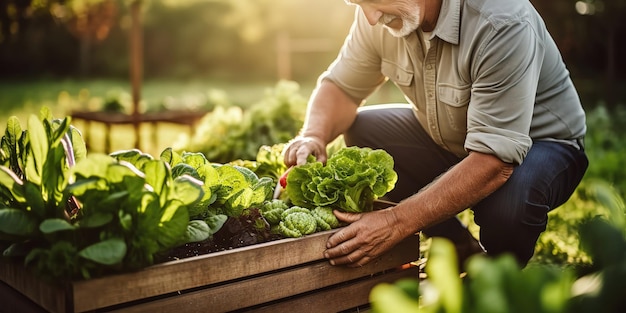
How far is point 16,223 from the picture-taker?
184 cm

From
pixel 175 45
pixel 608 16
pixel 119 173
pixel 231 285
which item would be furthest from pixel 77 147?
pixel 175 45

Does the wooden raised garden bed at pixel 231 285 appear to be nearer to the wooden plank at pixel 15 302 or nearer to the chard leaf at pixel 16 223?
the wooden plank at pixel 15 302

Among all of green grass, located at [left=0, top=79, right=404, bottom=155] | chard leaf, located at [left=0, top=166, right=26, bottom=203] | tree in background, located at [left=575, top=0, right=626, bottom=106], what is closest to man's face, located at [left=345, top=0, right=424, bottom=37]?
chard leaf, located at [left=0, top=166, right=26, bottom=203]

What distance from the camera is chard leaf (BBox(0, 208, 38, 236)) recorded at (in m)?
1.83

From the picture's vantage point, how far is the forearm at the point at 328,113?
120 inches

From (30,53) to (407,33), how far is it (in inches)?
701

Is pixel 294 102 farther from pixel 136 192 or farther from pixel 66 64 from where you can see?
pixel 66 64

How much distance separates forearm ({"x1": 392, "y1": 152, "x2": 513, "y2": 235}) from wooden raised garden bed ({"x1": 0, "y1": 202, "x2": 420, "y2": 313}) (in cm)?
17

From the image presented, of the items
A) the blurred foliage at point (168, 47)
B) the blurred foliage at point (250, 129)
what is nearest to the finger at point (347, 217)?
the blurred foliage at point (250, 129)

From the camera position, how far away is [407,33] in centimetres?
258

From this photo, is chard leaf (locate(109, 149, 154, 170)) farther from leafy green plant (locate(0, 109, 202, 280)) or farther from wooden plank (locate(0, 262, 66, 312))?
wooden plank (locate(0, 262, 66, 312))

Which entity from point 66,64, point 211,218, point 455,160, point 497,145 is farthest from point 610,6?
point 66,64

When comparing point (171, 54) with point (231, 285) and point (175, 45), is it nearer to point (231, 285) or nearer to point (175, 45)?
point (175, 45)

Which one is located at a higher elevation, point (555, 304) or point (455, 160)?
point (555, 304)
